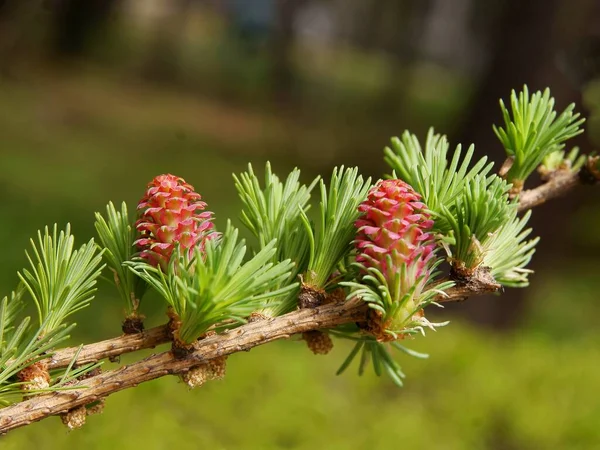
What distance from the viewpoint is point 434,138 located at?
38 centimetres

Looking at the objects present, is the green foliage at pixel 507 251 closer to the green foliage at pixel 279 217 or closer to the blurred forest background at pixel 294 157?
the green foliage at pixel 279 217

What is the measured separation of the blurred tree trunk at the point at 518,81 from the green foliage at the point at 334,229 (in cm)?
127

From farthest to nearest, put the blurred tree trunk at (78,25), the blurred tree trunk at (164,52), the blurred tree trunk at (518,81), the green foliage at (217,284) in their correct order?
1. the blurred tree trunk at (164,52)
2. the blurred tree trunk at (78,25)
3. the blurred tree trunk at (518,81)
4. the green foliage at (217,284)

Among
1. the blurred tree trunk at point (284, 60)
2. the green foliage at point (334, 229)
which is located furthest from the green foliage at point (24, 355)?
the blurred tree trunk at point (284, 60)

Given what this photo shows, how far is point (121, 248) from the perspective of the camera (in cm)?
32

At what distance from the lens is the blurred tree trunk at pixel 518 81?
159 centimetres

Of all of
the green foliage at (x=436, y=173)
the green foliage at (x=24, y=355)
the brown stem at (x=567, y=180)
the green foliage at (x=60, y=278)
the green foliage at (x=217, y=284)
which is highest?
the green foliage at (x=436, y=173)

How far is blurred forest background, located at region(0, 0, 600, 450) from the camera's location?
763mm

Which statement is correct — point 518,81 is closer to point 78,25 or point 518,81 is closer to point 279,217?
point 279,217

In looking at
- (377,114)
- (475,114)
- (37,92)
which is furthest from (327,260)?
(377,114)

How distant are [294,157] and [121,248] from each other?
13.3 feet

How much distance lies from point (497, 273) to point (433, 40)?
9.39 m

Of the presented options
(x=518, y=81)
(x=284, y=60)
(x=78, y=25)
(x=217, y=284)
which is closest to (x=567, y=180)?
(x=217, y=284)

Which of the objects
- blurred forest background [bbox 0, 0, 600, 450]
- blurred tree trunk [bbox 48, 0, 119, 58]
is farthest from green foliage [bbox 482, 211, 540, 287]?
blurred tree trunk [bbox 48, 0, 119, 58]
